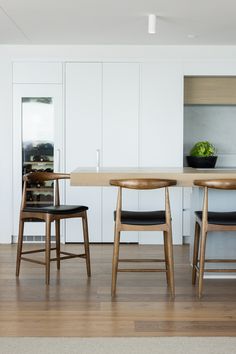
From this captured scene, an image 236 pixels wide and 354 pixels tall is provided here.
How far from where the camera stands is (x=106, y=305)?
4.05 meters

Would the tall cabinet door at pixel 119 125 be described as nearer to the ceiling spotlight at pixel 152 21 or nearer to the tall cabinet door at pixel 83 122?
the tall cabinet door at pixel 83 122

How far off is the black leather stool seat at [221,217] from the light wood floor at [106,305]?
56 cm

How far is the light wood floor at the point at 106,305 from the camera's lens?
352cm

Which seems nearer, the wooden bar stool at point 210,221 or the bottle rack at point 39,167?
the wooden bar stool at point 210,221

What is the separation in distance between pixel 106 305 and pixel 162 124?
120 inches

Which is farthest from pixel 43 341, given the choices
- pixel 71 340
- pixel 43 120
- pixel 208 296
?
pixel 43 120

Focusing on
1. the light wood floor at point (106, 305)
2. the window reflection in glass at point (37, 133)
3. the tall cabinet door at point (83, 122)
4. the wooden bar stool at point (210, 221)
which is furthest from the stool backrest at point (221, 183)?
the window reflection in glass at point (37, 133)

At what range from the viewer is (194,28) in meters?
→ 5.76

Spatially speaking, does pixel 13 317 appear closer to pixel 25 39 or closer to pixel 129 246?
pixel 129 246

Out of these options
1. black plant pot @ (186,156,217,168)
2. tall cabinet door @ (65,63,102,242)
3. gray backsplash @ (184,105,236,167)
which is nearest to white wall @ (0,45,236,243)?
tall cabinet door @ (65,63,102,242)

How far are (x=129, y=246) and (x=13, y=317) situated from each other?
2946mm

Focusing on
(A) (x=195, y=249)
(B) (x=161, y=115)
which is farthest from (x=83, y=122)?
(A) (x=195, y=249)

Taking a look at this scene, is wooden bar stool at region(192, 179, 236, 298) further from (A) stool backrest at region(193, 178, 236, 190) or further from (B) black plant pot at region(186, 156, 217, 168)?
(B) black plant pot at region(186, 156, 217, 168)

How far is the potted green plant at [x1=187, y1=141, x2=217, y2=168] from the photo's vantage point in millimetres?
6680
